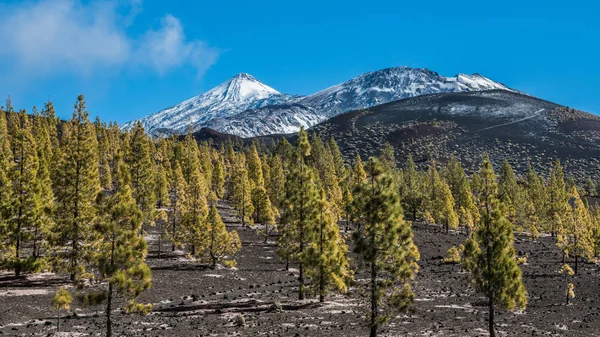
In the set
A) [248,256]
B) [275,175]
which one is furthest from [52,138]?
[248,256]

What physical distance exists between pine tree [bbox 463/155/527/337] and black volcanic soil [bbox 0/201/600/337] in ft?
14.1

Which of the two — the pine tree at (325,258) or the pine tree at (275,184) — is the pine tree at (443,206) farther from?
the pine tree at (325,258)

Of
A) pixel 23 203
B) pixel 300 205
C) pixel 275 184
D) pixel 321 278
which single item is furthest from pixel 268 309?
pixel 275 184

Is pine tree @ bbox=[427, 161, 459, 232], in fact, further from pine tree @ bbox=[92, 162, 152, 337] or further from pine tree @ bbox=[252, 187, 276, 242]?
pine tree @ bbox=[92, 162, 152, 337]

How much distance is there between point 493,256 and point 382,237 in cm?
708

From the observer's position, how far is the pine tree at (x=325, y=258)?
3697cm

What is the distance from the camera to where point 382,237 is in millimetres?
26234

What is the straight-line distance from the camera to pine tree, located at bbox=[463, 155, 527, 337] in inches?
1051

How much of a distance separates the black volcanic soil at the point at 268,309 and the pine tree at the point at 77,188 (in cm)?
476

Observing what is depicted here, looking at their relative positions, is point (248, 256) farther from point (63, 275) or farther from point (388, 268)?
point (388, 268)

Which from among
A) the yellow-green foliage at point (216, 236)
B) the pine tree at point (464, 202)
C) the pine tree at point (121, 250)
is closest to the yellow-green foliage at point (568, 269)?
the pine tree at point (464, 202)

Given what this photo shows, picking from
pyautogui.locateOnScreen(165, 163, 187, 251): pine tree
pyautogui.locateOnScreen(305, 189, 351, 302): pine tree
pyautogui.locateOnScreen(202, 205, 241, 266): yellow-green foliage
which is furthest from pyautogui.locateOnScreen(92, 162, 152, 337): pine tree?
pyautogui.locateOnScreen(165, 163, 187, 251): pine tree

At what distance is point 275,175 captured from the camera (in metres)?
101

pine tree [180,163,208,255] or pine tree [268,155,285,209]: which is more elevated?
pine tree [268,155,285,209]
